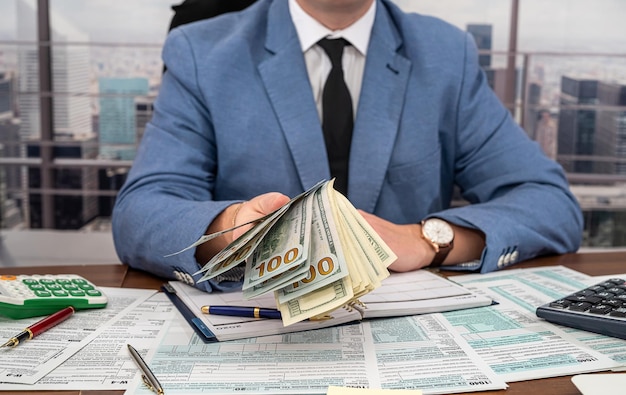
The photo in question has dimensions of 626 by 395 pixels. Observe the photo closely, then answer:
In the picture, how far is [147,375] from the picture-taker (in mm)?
660

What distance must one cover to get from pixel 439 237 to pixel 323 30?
0.50 metres

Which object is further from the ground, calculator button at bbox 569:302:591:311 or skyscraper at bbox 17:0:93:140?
skyscraper at bbox 17:0:93:140

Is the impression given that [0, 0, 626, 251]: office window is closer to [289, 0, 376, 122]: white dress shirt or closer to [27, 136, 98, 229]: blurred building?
[27, 136, 98, 229]: blurred building

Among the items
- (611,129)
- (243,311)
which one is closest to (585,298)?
(243,311)

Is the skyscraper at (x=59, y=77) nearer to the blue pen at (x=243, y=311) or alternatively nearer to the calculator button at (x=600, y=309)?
the blue pen at (x=243, y=311)

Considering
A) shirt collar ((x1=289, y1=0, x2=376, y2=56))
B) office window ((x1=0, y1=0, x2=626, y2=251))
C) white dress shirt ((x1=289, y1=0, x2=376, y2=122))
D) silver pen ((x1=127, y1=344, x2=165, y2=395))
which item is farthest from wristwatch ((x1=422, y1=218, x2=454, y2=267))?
office window ((x1=0, y1=0, x2=626, y2=251))

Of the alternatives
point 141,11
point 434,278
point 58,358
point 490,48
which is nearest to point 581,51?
point 490,48

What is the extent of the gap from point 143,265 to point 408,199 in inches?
21.8

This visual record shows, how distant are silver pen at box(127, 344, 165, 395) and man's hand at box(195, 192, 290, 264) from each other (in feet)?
0.87

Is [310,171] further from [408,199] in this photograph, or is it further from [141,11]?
[141,11]

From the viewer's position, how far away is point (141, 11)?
323 centimetres

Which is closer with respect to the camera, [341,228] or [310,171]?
[341,228]

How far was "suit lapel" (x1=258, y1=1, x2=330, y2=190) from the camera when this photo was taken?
1.29 metres

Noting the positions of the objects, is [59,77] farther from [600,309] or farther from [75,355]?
[600,309]
